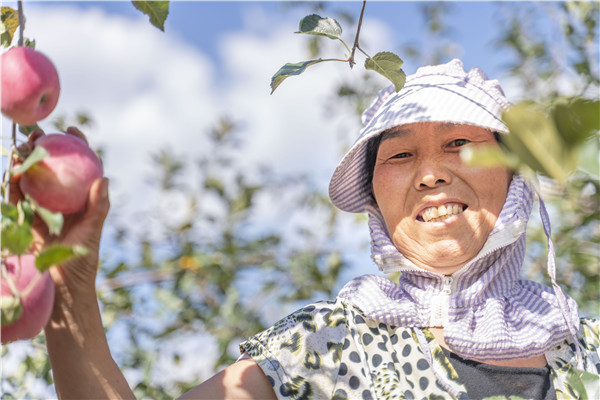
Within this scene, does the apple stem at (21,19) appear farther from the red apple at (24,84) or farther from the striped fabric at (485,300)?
the striped fabric at (485,300)

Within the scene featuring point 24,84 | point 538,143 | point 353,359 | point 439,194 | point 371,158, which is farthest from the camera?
point 371,158

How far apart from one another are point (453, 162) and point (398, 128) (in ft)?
0.54

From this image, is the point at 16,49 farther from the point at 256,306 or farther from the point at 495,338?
the point at 256,306

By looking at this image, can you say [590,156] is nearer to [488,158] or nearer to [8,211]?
[488,158]

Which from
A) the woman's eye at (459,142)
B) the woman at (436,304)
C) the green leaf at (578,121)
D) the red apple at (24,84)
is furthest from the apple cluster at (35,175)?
the woman's eye at (459,142)

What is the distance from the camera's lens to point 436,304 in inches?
59.9

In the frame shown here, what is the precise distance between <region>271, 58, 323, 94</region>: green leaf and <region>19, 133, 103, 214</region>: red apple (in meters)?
0.33

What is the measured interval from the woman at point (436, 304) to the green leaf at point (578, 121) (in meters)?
1.00

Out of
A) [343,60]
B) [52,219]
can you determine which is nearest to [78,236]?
[52,219]

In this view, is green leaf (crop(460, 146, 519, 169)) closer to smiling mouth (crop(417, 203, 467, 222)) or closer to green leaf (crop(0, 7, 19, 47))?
green leaf (crop(0, 7, 19, 47))

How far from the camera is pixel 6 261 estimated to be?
810 millimetres

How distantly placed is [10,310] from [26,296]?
0.12ft

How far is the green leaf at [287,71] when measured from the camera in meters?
1.06

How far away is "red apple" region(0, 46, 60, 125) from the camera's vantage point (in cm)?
82
